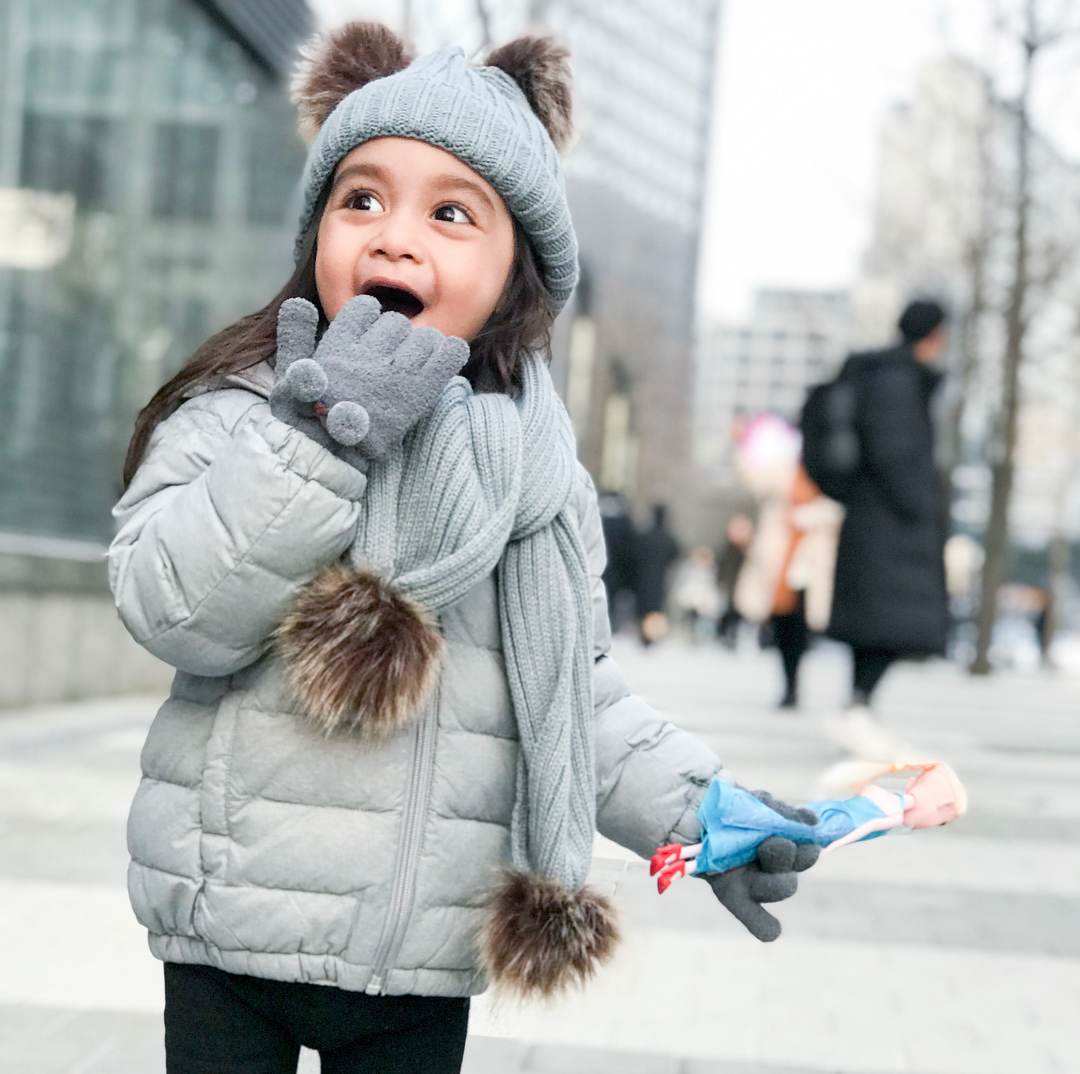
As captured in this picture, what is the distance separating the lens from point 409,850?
161cm

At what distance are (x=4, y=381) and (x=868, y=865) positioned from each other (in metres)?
5.05

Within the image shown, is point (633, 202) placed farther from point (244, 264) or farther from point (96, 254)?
point (96, 254)

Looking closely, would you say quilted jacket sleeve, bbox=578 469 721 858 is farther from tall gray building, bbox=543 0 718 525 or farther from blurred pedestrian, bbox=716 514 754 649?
blurred pedestrian, bbox=716 514 754 649

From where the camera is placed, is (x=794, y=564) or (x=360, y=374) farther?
(x=794, y=564)

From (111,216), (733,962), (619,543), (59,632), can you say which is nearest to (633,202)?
(619,543)

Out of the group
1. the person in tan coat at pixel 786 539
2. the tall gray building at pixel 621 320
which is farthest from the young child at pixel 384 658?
the tall gray building at pixel 621 320

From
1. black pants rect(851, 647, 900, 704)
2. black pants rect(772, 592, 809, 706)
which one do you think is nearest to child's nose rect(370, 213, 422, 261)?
black pants rect(851, 647, 900, 704)

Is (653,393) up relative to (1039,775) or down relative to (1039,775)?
up

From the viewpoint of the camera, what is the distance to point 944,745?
28.0 ft

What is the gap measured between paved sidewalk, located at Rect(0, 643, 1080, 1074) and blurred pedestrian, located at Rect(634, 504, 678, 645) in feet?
34.1

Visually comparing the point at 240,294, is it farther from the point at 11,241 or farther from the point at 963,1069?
the point at 963,1069

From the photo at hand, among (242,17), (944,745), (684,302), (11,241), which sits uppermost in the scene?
(684,302)

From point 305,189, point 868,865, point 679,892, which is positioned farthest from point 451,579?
point 868,865

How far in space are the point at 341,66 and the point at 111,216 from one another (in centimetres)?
765
